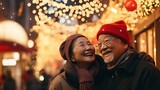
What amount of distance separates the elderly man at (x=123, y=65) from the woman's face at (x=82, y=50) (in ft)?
0.88

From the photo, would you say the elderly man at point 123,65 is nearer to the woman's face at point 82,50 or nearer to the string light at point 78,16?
the woman's face at point 82,50

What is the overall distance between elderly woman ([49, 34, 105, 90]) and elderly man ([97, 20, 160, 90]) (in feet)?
0.72

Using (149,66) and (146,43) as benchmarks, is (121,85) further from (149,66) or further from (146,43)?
(146,43)

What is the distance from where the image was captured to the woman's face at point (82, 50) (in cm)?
342

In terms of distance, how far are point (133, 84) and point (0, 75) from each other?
8873 millimetres

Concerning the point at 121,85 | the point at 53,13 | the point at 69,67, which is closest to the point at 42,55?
the point at 53,13

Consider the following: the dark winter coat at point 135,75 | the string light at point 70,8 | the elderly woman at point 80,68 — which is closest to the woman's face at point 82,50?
the elderly woman at point 80,68

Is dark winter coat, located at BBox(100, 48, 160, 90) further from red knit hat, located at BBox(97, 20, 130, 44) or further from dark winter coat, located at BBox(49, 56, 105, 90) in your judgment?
dark winter coat, located at BBox(49, 56, 105, 90)

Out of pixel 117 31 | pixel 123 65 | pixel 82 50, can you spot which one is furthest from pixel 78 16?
pixel 123 65

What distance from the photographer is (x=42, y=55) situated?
909 cm

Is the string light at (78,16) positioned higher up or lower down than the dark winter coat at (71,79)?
higher up

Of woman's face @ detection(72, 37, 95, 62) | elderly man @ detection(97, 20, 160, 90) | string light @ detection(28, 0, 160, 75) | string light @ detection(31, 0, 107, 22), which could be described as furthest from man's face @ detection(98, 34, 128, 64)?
string light @ detection(31, 0, 107, 22)

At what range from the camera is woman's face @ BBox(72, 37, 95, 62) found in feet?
11.2

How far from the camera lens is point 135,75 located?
293 cm
